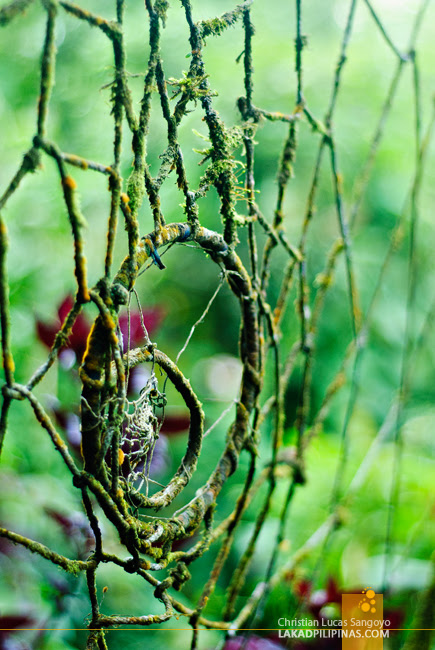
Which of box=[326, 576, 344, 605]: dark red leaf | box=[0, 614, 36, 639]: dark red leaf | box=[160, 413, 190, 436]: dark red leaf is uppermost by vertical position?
box=[160, 413, 190, 436]: dark red leaf

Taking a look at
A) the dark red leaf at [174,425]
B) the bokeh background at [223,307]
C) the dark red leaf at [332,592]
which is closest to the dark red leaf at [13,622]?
the bokeh background at [223,307]

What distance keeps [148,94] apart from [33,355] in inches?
43.1

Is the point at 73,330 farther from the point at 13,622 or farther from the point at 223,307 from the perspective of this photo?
the point at 223,307

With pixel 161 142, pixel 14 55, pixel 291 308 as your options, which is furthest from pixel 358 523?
pixel 14 55

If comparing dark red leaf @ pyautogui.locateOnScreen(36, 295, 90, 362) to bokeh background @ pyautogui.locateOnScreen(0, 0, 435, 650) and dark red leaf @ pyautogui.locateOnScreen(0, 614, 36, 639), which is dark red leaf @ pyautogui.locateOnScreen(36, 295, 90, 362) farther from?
dark red leaf @ pyautogui.locateOnScreen(0, 614, 36, 639)

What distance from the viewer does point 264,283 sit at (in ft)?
1.58

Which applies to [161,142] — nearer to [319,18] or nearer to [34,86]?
[34,86]

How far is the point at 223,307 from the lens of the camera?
67.2 inches

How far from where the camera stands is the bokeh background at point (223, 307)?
90 cm

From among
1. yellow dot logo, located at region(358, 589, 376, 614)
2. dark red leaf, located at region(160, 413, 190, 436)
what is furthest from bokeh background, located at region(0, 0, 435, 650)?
yellow dot logo, located at region(358, 589, 376, 614)

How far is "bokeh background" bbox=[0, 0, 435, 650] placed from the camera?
90 centimetres

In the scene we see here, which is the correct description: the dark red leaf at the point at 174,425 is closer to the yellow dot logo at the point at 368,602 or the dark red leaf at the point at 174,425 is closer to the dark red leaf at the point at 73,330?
the dark red leaf at the point at 73,330

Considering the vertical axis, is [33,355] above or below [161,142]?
below

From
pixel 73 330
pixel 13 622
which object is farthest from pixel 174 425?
pixel 13 622
